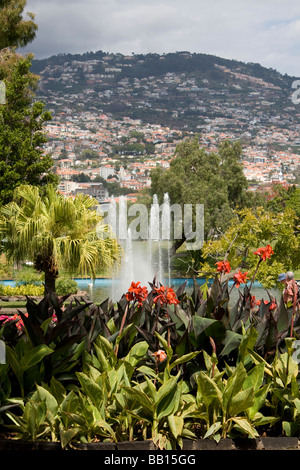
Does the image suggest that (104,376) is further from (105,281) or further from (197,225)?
(197,225)

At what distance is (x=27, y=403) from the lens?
86.3 inches

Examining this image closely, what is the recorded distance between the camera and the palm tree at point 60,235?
895cm

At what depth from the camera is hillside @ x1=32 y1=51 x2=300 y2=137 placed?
309 ft

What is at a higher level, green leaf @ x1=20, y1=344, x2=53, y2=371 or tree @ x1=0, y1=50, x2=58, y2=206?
tree @ x1=0, y1=50, x2=58, y2=206

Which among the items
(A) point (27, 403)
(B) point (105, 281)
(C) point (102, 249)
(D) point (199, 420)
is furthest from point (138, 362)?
(B) point (105, 281)

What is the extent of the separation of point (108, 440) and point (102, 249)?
6925 millimetres

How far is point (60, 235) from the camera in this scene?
364 inches

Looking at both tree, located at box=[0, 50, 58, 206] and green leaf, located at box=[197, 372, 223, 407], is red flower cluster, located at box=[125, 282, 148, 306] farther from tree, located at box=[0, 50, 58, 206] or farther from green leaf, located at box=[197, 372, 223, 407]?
tree, located at box=[0, 50, 58, 206]

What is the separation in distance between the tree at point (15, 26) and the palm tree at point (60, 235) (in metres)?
4.32

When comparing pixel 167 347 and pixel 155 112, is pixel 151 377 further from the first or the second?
pixel 155 112

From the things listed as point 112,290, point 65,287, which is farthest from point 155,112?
point 65,287

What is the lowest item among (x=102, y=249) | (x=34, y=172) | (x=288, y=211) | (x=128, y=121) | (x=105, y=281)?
(x=105, y=281)

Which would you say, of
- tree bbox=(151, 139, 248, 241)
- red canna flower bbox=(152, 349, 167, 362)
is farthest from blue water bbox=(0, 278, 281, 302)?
red canna flower bbox=(152, 349, 167, 362)

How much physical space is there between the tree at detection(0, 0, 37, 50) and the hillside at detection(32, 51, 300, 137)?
74945 mm
